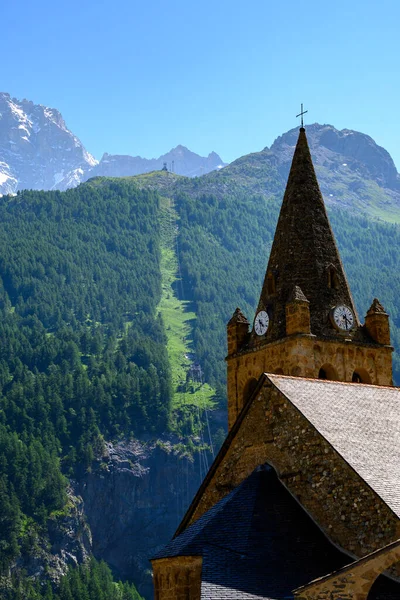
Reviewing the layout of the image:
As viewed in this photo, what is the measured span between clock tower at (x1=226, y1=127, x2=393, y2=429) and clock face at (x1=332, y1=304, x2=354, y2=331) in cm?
4

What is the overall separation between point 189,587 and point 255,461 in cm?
511

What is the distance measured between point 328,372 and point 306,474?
16.8m

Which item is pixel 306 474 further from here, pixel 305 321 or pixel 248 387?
pixel 248 387

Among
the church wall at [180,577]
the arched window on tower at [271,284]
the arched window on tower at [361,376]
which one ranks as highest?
the arched window on tower at [271,284]

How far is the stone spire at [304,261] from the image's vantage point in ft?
152

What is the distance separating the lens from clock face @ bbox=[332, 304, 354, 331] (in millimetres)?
45969

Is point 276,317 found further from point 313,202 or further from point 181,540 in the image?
point 181,540

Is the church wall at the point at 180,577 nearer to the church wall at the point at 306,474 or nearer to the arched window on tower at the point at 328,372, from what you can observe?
the church wall at the point at 306,474

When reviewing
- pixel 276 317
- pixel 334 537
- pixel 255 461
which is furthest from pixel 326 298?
pixel 334 537

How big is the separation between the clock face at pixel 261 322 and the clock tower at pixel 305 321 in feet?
0.13

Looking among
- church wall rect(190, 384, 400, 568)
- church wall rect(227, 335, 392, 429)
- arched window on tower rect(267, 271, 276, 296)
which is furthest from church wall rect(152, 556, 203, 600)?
arched window on tower rect(267, 271, 276, 296)

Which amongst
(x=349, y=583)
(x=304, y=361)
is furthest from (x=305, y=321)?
(x=349, y=583)

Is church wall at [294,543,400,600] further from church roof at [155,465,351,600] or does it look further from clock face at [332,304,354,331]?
clock face at [332,304,354,331]

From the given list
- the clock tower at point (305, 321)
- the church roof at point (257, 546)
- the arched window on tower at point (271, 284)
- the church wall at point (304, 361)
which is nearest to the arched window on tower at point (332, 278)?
the clock tower at point (305, 321)
